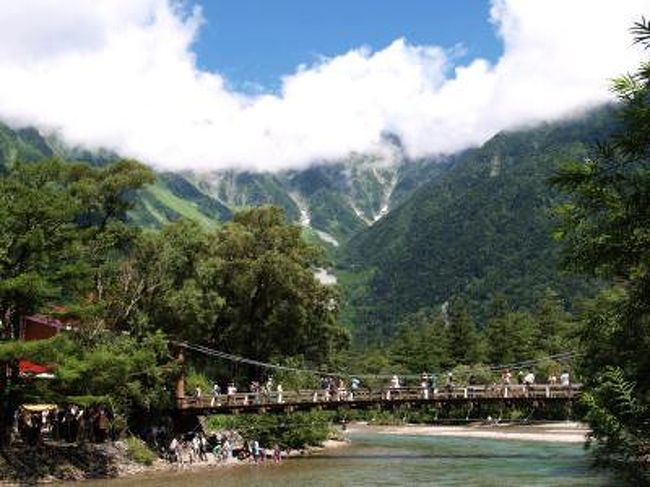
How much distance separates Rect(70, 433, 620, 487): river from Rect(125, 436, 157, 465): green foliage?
5.85 feet

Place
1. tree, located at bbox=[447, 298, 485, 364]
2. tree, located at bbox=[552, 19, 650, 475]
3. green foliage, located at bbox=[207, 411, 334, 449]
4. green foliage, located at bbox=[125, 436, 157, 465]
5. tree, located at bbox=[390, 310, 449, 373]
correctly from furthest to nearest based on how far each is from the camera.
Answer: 1. tree, located at bbox=[390, 310, 449, 373]
2. tree, located at bbox=[447, 298, 485, 364]
3. green foliage, located at bbox=[207, 411, 334, 449]
4. green foliage, located at bbox=[125, 436, 157, 465]
5. tree, located at bbox=[552, 19, 650, 475]

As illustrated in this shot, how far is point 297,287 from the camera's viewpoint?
50844mm

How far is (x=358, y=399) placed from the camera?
46.6 metres

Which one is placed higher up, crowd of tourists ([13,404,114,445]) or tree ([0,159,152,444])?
tree ([0,159,152,444])

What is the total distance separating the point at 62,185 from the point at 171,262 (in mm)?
6809

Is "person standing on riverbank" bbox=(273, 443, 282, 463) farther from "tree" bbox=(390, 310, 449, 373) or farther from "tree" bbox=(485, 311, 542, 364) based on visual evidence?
"tree" bbox=(390, 310, 449, 373)

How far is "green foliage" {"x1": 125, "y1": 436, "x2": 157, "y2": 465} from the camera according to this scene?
3788cm

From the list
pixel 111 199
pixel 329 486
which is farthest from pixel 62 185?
pixel 329 486

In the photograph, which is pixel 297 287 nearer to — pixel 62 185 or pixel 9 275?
pixel 62 185

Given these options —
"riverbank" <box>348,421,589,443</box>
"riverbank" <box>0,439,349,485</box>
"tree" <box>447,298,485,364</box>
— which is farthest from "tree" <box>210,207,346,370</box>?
"tree" <box>447,298,485,364</box>

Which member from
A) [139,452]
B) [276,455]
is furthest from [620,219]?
[276,455]

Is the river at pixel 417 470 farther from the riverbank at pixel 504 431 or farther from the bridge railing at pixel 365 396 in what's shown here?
the riverbank at pixel 504 431

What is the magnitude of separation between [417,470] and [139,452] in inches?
520

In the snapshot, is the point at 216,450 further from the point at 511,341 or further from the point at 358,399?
the point at 511,341
